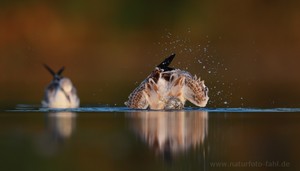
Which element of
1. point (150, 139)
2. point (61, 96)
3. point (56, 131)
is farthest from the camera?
point (61, 96)

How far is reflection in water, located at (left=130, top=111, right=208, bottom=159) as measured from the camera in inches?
516

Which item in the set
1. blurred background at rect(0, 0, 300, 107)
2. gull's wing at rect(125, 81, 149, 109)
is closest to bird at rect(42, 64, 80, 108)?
gull's wing at rect(125, 81, 149, 109)

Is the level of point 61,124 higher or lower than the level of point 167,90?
lower

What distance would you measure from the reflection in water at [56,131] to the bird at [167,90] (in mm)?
1049

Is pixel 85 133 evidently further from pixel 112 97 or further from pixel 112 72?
pixel 112 72

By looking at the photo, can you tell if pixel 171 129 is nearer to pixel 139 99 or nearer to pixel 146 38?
pixel 139 99

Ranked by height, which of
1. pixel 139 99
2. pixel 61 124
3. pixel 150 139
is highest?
pixel 139 99

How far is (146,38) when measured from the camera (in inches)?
1200

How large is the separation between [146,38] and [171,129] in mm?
16002

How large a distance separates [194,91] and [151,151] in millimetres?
4752

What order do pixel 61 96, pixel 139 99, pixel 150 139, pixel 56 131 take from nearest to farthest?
1. pixel 150 139
2. pixel 56 131
3. pixel 139 99
4. pixel 61 96

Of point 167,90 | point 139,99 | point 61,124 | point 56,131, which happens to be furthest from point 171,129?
point 139,99

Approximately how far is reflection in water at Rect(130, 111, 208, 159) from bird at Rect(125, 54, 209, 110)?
0.30 m

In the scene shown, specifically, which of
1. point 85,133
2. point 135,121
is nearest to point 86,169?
point 85,133
